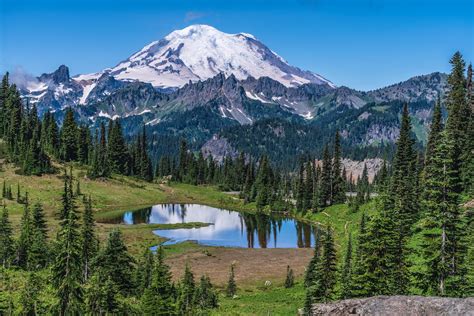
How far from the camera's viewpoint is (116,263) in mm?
46094

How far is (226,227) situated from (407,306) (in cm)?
10985

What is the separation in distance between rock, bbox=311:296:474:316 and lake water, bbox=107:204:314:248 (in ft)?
266

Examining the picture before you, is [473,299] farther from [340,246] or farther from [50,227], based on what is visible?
[50,227]

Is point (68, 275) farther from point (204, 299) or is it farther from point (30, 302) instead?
point (204, 299)

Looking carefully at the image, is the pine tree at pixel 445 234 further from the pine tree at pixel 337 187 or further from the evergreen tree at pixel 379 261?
the pine tree at pixel 337 187

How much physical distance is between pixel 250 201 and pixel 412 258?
120 meters

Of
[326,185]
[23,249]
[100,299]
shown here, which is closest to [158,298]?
[100,299]

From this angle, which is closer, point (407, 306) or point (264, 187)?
point (407, 306)

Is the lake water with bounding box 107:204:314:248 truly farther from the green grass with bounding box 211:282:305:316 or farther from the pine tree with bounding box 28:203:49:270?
the green grass with bounding box 211:282:305:316

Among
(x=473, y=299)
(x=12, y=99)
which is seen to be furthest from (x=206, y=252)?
(x=12, y=99)

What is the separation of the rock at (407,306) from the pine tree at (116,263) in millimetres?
30600

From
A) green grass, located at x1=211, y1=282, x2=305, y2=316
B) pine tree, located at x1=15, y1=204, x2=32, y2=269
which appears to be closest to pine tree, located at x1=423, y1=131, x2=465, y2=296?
green grass, located at x1=211, y1=282, x2=305, y2=316

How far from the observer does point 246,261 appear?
83.0 m

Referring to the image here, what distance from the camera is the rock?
54.4 ft
